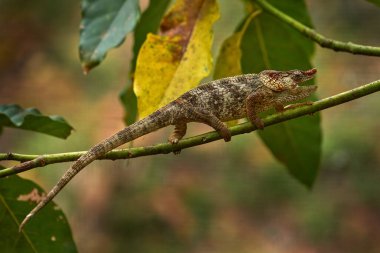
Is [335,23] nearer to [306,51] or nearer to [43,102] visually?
[43,102]

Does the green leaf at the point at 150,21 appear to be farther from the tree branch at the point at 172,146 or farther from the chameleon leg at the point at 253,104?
the tree branch at the point at 172,146

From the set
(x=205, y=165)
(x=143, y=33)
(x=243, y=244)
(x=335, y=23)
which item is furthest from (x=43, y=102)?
(x=143, y=33)

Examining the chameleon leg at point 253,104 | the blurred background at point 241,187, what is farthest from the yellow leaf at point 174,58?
the blurred background at point 241,187

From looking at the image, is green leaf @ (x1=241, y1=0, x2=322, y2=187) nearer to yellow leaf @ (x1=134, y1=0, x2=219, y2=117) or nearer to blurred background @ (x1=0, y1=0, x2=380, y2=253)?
yellow leaf @ (x1=134, y1=0, x2=219, y2=117)

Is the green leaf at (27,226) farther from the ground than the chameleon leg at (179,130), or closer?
closer

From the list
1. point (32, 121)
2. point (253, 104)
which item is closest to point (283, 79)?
point (253, 104)

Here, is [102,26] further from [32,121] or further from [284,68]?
[284,68]

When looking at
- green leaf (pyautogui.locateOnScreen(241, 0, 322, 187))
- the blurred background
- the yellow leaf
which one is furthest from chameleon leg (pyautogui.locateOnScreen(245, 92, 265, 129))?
the blurred background
